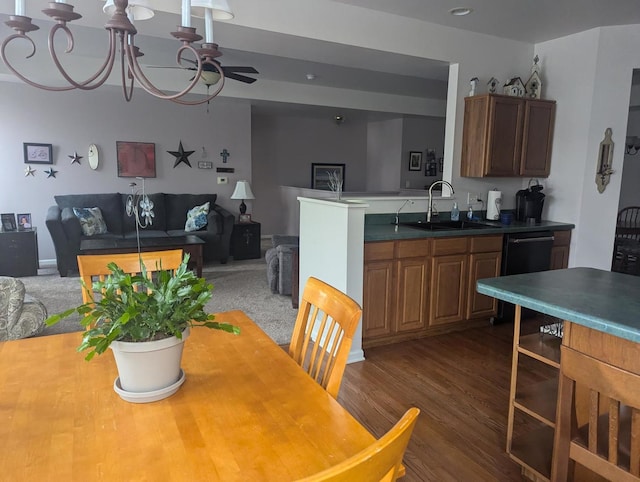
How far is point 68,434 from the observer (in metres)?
1.05

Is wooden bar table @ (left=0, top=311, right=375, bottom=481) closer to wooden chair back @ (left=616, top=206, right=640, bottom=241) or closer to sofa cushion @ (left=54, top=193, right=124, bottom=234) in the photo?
sofa cushion @ (left=54, top=193, right=124, bottom=234)

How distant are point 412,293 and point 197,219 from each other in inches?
155

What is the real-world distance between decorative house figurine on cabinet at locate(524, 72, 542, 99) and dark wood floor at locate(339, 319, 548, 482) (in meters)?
2.28

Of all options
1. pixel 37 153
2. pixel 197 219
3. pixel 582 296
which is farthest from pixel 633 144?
pixel 37 153

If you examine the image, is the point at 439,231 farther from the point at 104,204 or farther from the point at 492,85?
the point at 104,204

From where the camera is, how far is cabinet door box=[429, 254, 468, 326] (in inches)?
144

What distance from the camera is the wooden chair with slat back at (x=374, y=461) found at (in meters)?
0.60

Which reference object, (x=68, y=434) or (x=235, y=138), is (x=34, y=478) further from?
(x=235, y=138)

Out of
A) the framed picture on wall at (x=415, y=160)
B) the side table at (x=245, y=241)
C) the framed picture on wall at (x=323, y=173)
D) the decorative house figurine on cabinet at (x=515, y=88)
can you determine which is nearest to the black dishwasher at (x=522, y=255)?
the decorative house figurine on cabinet at (x=515, y=88)

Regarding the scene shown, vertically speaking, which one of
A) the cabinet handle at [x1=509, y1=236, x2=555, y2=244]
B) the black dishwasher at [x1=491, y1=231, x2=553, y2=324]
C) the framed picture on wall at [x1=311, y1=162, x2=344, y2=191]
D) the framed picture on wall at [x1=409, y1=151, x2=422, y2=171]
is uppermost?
the framed picture on wall at [x1=409, y1=151, x2=422, y2=171]

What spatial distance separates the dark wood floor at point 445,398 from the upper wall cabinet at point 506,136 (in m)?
1.53

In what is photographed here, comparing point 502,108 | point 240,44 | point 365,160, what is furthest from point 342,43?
point 365,160

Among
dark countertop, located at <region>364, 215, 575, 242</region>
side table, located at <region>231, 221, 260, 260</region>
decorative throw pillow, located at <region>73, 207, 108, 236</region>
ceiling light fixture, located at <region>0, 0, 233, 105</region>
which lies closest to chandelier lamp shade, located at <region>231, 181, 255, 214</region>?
side table, located at <region>231, 221, 260, 260</region>

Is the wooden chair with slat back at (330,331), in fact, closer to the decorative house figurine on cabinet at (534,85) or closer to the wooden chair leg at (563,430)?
the wooden chair leg at (563,430)
